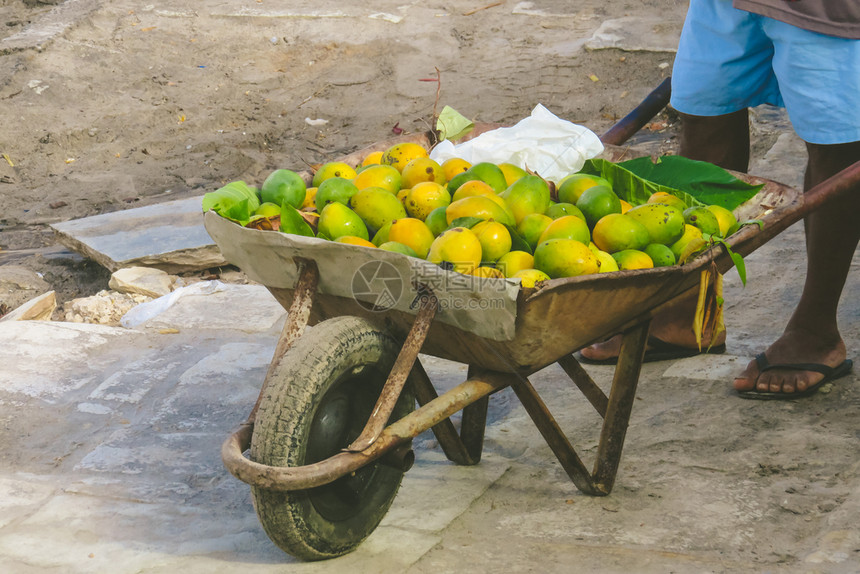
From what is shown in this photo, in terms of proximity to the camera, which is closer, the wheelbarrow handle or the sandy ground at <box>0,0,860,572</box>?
the sandy ground at <box>0,0,860,572</box>

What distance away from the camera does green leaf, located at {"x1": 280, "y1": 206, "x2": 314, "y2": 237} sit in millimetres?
2070

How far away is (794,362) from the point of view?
2758 mm

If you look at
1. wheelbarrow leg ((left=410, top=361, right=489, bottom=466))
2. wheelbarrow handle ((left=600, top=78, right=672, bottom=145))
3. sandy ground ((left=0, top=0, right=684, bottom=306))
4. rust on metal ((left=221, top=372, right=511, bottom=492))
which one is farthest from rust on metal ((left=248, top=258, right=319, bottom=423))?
sandy ground ((left=0, top=0, right=684, bottom=306))

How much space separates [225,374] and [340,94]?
4.22 metres

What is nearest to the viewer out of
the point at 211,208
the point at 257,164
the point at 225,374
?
the point at 211,208

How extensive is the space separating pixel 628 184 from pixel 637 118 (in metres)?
0.50

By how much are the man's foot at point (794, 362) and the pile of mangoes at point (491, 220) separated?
84 centimetres

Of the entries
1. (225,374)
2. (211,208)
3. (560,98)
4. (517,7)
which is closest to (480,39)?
(517,7)

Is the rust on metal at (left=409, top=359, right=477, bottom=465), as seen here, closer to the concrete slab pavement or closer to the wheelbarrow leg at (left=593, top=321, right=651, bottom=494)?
the concrete slab pavement

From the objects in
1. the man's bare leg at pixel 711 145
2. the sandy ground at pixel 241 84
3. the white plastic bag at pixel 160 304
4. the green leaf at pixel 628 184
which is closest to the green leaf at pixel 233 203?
the green leaf at pixel 628 184

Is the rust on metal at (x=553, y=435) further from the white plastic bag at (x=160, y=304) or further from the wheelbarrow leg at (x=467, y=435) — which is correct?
the white plastic bag at (x=160, y=304)

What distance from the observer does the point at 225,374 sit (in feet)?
10.3

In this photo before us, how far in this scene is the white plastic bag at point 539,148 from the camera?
2.63 m

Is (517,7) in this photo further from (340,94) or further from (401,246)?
(401,246)
